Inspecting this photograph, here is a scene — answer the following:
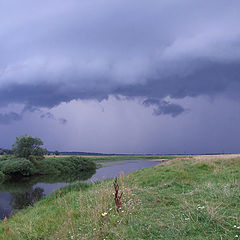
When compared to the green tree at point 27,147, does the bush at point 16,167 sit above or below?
below

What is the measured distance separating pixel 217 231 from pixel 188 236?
565 mm

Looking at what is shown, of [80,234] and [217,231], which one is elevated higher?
[217,231]

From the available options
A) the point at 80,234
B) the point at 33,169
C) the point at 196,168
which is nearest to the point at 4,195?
the point at 33,169

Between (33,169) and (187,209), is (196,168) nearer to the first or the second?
(187,209)

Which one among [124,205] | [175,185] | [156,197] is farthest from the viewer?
[175,185]

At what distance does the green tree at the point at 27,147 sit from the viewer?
41.3 metres

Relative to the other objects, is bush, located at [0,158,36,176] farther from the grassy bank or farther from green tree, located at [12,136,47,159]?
green tree, located at [12,136,47,159]

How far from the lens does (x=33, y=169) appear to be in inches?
1505

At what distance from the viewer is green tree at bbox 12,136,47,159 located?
41.3 metres

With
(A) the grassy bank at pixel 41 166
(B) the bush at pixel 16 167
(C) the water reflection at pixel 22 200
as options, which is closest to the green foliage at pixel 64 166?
(A) the grassy bank at pixel 41 166

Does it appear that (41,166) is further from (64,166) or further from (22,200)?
(22,200)

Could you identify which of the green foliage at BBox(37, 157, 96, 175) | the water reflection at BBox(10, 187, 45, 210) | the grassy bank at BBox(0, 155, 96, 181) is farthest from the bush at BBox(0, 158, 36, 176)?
the water reflection at BBox(10, 187, 45, 210)

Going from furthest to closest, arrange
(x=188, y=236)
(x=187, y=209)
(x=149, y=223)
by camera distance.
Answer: (x=187, y=209)
(x=149, y=223)
(x=188, y=236)

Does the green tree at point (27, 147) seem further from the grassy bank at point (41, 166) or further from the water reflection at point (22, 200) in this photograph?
the water reflection at point (22, 200)
